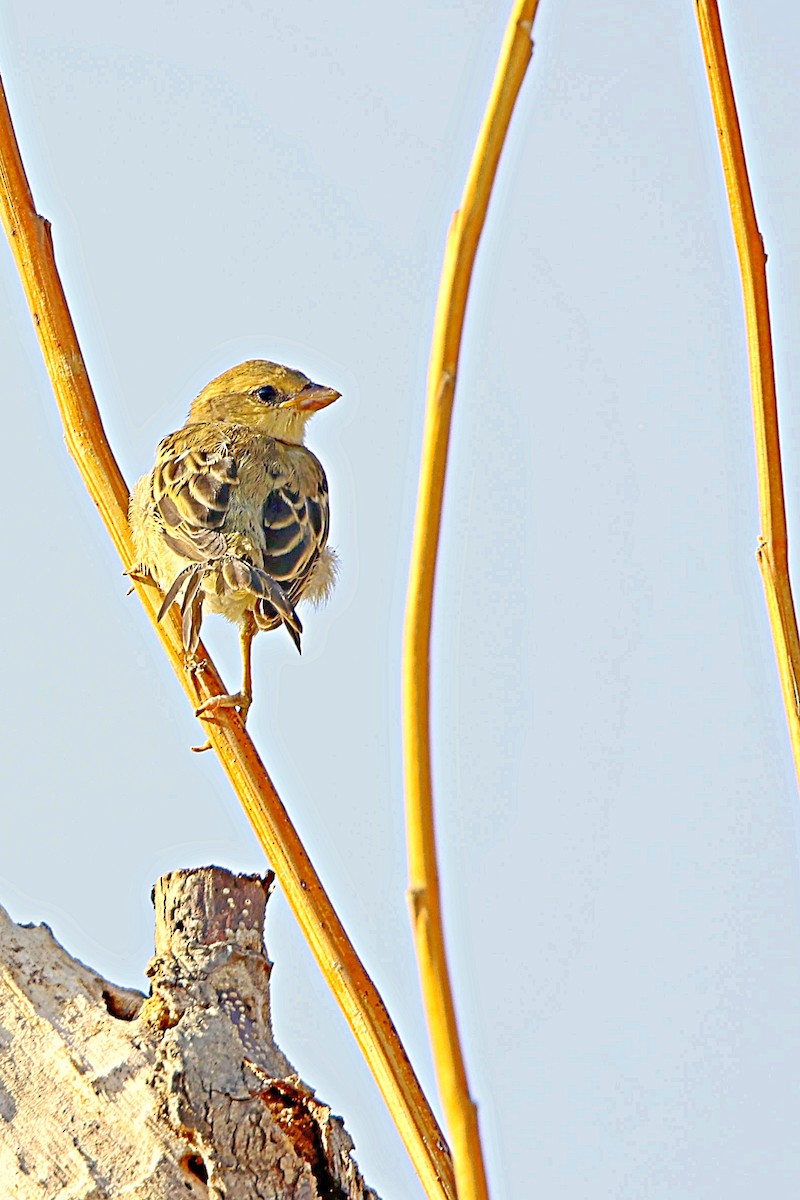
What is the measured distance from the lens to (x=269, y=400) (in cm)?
641

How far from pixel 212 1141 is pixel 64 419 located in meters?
1.39

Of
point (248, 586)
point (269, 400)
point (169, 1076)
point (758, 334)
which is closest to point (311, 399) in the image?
point (269, 400)

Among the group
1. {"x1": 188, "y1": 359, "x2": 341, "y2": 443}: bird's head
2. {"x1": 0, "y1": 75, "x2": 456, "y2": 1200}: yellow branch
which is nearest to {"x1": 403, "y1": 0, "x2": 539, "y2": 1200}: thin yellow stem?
{"x1": 0, "y1": 75, "x2": 456, "y2": 1200}: yellow branch

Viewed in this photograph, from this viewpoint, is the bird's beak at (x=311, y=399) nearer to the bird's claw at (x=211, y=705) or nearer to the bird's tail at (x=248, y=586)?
the bird's tail at (x=248, y=586)

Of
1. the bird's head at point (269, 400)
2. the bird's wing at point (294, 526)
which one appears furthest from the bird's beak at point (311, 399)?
the bird's wing at point (294, 526)


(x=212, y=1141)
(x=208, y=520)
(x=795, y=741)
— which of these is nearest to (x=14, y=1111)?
(x=212, y=1141)

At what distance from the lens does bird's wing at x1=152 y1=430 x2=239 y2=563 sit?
16.5 feet

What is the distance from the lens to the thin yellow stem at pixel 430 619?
1390 mm

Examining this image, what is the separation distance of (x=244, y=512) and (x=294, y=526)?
0.20 metres

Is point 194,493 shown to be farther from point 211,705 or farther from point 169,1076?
→ point 169,1076

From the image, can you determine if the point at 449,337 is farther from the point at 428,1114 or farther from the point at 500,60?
the point at 428,1114

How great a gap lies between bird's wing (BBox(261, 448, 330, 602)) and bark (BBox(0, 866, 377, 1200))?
87.7 inches

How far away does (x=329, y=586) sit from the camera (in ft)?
19.5

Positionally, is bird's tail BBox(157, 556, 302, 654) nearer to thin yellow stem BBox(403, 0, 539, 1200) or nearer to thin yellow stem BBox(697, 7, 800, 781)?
thin yellow stem BBox(697, 7, 800, 781)
